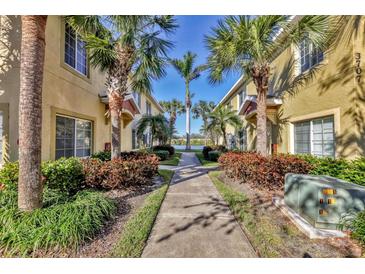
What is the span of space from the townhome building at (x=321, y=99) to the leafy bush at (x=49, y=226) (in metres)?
8.20

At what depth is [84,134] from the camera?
9.22 meters

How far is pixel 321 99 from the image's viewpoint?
24.7 feet

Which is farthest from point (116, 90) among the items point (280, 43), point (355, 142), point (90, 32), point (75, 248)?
point (355, 142)

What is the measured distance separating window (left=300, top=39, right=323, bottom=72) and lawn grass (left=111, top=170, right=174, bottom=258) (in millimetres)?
9139

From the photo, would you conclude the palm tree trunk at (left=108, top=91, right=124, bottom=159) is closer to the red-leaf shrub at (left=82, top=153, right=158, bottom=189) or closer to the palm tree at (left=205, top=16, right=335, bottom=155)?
the red-leaf shrub at (left=82, top=153, right=158, bottom=189)

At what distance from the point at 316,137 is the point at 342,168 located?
257 cm

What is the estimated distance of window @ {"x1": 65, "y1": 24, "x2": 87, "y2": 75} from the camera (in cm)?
785

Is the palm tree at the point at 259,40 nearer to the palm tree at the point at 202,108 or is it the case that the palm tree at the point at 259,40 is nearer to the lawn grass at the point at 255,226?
the lawn grass at the point at 255,226

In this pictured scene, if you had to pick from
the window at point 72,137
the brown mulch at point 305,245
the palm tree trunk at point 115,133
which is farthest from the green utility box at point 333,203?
the window at point 72,137

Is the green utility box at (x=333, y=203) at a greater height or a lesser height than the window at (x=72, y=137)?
lesser

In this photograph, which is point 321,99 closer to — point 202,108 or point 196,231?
point 196,231

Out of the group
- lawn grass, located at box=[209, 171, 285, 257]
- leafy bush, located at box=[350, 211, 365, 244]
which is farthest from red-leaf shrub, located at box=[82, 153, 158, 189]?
leafy bush, located at box=[350, 211, 365, 244]

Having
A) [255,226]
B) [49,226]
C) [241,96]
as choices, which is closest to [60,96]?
[49,226]

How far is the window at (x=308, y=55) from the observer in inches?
314
